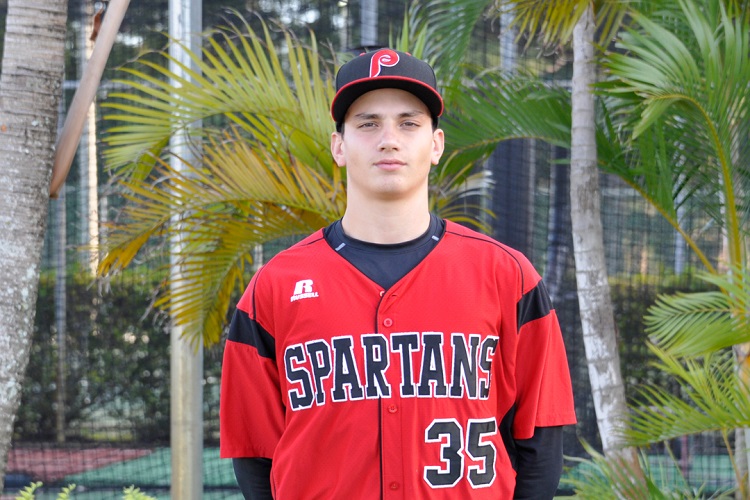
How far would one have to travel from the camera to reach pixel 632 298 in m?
6.32

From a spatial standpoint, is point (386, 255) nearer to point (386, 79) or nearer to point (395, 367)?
point (395, 367)

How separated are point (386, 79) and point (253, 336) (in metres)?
0.58

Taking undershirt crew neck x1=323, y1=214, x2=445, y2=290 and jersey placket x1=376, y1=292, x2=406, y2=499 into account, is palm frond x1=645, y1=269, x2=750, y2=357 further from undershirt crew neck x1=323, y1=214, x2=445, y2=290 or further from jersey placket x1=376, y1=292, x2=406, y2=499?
jersey placket x1=376, y1=292, x2=406, y2=499

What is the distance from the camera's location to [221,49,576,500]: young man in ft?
5.74

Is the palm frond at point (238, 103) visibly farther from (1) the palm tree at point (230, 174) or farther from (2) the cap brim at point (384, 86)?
(2) the cap brim at point (384, 86)

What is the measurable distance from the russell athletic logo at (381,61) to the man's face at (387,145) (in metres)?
0.04

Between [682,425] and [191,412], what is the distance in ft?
7.31

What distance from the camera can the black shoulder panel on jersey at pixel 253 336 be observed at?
1887 millimetres

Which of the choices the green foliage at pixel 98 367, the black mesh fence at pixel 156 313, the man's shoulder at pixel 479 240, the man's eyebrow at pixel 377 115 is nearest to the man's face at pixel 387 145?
the man's eyebrow at pixel 377 115

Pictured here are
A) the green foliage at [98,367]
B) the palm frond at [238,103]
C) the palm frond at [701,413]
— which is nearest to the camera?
the palm frond at [701,413]

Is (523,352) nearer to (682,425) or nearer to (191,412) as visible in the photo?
(682,425)

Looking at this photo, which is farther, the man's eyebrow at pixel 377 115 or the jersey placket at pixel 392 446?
the man's eyebrow at pixel 377 115

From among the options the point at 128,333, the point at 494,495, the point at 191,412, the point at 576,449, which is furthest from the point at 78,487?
the point at 494,495

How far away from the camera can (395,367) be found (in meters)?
1.77
